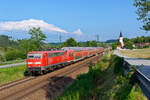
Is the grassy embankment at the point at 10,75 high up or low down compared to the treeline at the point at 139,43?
down

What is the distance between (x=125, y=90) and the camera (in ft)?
25.9

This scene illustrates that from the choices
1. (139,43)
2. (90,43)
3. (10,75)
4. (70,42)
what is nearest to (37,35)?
(10,75)

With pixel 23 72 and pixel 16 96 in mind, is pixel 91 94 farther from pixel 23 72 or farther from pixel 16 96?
pixel 23 72

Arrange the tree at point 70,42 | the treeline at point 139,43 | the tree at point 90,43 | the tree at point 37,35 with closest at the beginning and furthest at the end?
the tree at point 37,35 → the tree at point 70,42 → the treeline at point 139,43 → the tree at point 90,43

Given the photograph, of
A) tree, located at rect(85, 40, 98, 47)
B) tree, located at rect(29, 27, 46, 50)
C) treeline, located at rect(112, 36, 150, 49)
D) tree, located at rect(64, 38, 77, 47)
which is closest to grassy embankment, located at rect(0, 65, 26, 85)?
tree, located at rect(29, 27, 46, 50)

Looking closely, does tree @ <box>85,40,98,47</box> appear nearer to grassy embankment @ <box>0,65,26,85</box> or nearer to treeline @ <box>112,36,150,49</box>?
treeline @ <box>112,36,150,49</box>

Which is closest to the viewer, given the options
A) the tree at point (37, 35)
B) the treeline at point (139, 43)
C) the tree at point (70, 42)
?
the tree at point (37, 35)

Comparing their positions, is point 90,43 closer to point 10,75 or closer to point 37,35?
point 37,35

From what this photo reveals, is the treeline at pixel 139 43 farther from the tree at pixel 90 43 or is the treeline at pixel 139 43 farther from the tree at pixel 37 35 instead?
the tree at pixel 37 35

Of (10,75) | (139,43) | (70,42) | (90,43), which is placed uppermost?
(70,42)

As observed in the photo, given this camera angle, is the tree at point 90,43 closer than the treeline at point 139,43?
No

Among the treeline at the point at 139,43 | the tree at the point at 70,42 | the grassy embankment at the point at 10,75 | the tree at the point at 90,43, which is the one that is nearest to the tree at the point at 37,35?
the grassy embankment at the point at 10,75

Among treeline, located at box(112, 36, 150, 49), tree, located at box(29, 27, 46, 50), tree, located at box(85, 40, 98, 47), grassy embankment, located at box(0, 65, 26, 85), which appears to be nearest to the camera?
grassy embankment, located at box(0, 65, 26, 85)

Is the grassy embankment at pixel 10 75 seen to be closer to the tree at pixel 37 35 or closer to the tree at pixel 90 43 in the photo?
the tree at pixel 37 35
